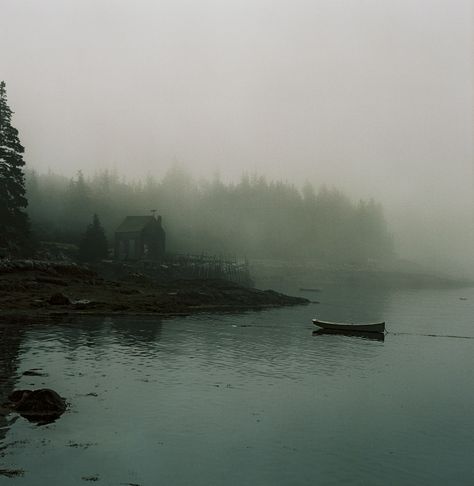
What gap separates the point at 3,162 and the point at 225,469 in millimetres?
82137

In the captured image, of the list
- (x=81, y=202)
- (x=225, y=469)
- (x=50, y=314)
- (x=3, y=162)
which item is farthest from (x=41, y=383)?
(x=81, y=202)

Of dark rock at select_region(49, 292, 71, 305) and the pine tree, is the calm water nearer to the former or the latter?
dark rock at select_region(49, 292, 71, 305)

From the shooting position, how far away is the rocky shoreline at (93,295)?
63688 millimetres

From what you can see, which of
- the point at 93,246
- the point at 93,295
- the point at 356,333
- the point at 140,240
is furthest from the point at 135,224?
the point at 356,333

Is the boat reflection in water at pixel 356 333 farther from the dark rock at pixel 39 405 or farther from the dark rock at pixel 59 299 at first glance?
the dark rock at pixel 39 405

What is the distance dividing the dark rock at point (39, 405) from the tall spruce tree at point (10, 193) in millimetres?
62222

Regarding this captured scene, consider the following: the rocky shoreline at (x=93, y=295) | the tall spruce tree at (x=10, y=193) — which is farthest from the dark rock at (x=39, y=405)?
the tall spruce tree at (x=10, y=193)

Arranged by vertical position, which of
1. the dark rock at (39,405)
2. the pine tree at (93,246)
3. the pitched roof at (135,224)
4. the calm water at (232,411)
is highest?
the pitched roof at (135,224)

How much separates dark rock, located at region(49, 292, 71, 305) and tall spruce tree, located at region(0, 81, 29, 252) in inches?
931

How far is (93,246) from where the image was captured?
112562 millimetres

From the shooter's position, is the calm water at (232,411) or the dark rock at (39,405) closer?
the calm water at (232,411)

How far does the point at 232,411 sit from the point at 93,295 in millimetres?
47189

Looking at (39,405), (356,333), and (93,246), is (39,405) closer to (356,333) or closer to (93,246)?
(356,333)

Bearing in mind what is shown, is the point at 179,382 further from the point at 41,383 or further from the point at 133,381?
the point at 41,383
